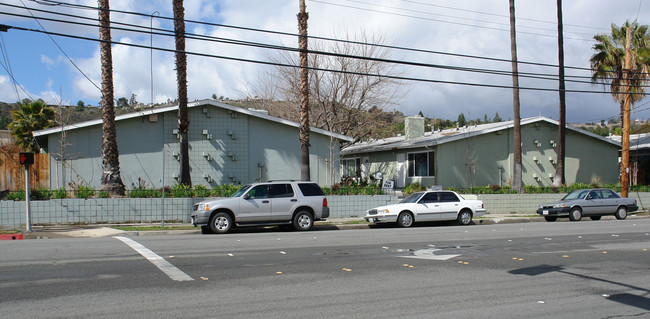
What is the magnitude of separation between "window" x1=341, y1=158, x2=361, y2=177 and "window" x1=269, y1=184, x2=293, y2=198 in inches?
666

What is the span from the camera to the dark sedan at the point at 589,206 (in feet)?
74.1

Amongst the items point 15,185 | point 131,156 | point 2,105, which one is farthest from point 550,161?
point 2,105

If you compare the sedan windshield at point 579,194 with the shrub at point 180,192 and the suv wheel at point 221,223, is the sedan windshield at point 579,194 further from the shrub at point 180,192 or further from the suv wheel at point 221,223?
the shrub at point 180,192

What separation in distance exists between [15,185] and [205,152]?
8.18 m

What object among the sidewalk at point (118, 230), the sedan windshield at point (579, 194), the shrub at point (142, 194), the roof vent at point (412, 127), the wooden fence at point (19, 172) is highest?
the roof vent at point (412, 127)

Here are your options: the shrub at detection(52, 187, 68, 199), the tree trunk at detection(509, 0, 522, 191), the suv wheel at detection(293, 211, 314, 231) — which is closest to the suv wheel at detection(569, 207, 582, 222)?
the tree trunk at detection(509, 0, 522, 191)

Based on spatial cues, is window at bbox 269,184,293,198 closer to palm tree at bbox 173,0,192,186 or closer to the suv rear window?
the suv rear window

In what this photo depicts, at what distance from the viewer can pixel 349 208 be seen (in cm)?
2288

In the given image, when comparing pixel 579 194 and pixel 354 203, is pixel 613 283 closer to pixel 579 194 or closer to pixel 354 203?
pixel 354 203

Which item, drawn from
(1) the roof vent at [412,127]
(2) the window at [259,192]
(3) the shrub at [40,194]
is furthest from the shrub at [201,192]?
(1) the roof vent at [412,127]

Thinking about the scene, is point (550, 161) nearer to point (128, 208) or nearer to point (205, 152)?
point (205, 152)

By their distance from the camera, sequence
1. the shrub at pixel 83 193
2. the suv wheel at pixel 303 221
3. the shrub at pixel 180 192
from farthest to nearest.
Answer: the shrub at pixel 180 192
the shrub at pixel 83 193
the suv wheel at pixel 303 221

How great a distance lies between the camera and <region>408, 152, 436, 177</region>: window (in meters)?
29.3

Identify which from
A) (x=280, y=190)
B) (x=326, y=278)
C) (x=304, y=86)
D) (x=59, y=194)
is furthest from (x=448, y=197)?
(x=59, y=194)
